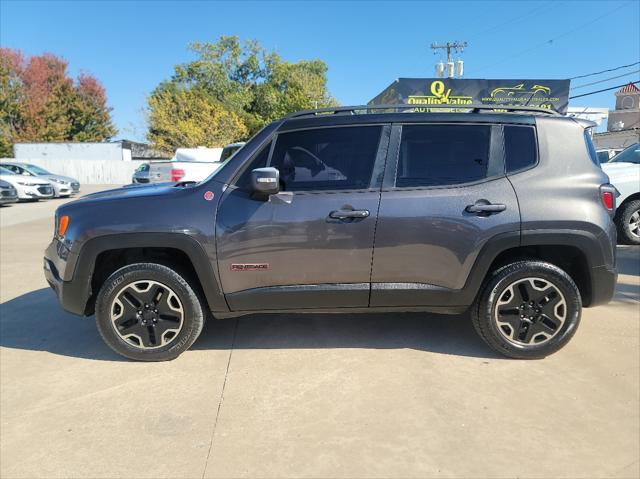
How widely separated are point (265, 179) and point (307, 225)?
17.5 inches

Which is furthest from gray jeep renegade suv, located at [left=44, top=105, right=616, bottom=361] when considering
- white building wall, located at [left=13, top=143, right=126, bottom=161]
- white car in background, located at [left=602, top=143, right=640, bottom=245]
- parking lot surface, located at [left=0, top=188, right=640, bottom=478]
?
white building wall, located at [left=13, top=143, right=126, bottom=161]

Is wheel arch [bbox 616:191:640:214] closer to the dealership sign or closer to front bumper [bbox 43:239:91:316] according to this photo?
front bumper [bbox 43:239:91:316]

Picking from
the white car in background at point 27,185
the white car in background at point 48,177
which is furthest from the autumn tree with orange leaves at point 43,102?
the white car in background at point 27,185

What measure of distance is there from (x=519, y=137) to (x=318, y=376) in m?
2.36

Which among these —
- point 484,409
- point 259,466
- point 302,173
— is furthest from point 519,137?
point 259,466

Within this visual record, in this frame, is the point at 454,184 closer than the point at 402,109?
Yes

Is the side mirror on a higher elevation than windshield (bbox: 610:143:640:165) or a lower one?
lower

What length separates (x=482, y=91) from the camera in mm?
17672

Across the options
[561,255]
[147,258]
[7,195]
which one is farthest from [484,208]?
[7,195]

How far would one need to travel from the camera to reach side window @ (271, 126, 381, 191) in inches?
124

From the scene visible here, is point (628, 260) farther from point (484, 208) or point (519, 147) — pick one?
point (484, 208)

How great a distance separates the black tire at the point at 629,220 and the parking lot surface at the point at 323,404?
3675 millimetres

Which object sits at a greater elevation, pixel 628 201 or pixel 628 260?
pixel 628 201

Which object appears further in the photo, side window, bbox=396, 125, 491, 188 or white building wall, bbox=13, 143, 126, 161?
white building wall, bbox=13, 143, 126, 161
